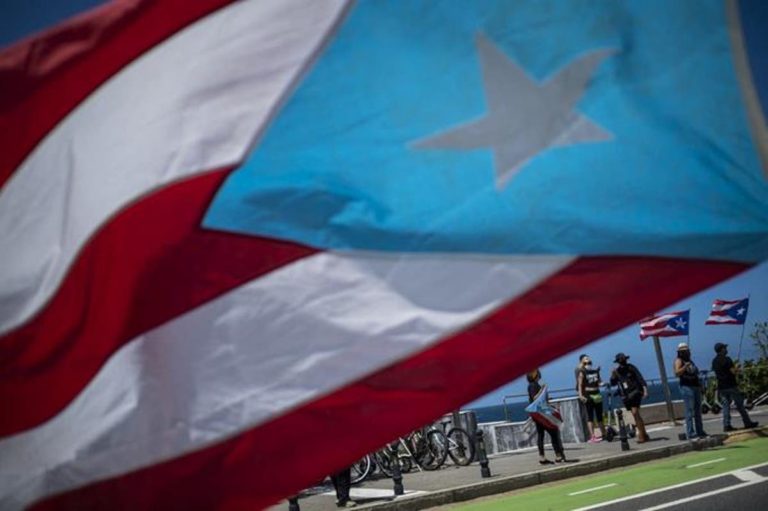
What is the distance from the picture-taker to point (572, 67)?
2.33 meters

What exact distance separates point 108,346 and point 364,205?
1009 millimetres

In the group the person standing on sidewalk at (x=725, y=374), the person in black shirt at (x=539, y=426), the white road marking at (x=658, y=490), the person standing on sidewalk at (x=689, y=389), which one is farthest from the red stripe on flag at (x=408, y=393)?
the person standing on sidewalk at (x=725, y=374)

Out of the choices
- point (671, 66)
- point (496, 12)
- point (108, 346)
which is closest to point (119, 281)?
point (108, 346)

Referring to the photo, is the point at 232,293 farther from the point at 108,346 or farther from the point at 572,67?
the point at 572,67

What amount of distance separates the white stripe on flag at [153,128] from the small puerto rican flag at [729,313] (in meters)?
21.6

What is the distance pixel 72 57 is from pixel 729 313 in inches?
885

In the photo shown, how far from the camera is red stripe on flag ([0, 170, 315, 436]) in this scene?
2.51 metres

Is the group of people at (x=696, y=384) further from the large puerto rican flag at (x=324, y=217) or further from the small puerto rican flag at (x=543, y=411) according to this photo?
the large puerto rican flag at (x=324, y=217)

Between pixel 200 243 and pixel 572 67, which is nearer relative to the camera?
pixel 572 67

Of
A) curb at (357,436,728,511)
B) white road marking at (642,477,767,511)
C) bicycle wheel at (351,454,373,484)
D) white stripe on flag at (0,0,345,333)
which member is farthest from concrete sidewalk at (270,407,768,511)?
white stripe on flag at (0,0,345,333)

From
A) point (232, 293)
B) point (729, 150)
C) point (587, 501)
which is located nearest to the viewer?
point (729, 150)

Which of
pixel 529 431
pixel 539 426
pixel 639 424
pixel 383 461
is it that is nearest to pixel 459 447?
pixel 383 461

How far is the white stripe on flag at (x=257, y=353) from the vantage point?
2.32 m

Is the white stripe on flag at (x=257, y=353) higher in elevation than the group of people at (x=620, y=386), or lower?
higher
